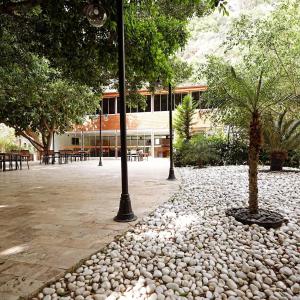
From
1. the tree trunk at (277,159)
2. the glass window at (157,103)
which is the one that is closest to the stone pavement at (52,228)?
the tree trunk at (277,159)

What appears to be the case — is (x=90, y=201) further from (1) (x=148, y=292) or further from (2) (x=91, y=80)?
(2) (x=91, y=80)

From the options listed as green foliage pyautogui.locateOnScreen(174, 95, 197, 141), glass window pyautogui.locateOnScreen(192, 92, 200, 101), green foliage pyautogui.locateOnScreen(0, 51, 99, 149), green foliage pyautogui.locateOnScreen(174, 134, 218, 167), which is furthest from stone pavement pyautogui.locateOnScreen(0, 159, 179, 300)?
glass window pyautogui.locateOnScreen(192, 92, 200, 101)

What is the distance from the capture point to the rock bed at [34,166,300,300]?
2.50m

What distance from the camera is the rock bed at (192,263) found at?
2496 mm

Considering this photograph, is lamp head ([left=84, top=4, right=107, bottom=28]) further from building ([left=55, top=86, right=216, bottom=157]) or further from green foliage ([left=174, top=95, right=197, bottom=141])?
building ([left=55, top=86, right=216, bottom=157])

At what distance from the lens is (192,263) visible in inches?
119

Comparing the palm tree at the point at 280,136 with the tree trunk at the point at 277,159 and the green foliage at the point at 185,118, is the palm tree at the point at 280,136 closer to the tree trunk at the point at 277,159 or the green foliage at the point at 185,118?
the tree trunk at the point at 277,159

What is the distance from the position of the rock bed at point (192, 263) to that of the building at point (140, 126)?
21.4 m

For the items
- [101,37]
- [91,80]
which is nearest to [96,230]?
[101,37]

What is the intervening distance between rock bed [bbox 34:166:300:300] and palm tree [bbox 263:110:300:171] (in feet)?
20.8

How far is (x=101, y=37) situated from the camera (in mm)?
6578

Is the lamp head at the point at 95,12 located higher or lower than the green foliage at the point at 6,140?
higher

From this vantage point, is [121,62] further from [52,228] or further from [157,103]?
[157,103]

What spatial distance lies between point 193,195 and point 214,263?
358 cm
